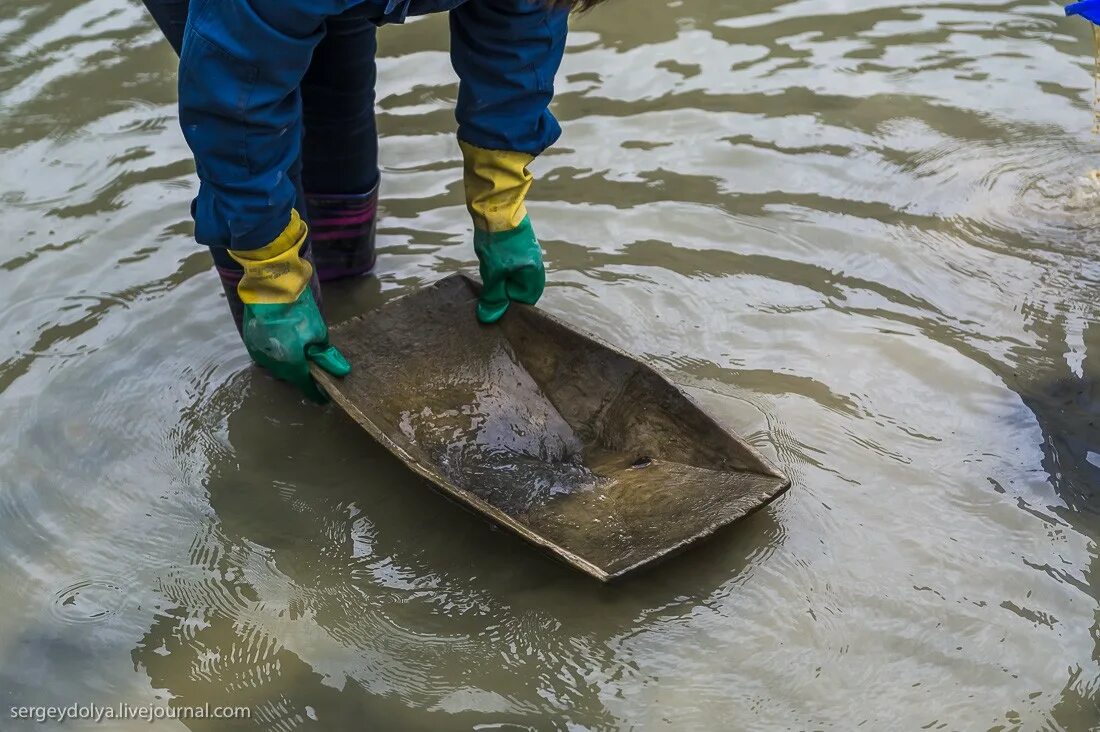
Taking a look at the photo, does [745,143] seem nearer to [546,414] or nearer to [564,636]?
[546,414]

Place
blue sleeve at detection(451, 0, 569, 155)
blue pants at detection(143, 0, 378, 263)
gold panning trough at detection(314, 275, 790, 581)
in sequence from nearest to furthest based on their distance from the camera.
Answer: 1. gold panning trough at detection(314, 275, 790, 581)
2. blue sleeve at detection(451, 0, 569, 155)
3. blue pants at detection(143, 0, 378, 263)

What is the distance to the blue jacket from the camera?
1.99 meters

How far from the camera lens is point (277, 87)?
208 cm

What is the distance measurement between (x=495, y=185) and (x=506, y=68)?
331mm

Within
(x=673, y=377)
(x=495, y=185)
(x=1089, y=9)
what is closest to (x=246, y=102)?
(x=495, y=185)

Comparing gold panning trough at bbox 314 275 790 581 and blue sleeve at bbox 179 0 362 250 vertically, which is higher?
blue sleeve at bbox 179 0 362 250

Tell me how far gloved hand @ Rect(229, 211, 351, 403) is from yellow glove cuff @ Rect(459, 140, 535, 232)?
1.51 ft

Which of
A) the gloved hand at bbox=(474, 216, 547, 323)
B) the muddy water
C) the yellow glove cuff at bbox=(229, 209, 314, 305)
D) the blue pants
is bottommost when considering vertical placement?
the muddy water

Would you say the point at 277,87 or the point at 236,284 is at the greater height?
the point at 277,87

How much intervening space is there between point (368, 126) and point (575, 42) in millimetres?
1777

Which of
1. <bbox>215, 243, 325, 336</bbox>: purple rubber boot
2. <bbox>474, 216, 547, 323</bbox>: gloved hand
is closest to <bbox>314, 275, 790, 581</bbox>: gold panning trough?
<bbox>474, 216, 547, 323</bbox>: gloved hand

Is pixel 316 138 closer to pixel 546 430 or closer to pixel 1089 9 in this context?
pixel 546 430

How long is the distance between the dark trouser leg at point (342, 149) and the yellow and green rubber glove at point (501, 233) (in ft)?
1.22

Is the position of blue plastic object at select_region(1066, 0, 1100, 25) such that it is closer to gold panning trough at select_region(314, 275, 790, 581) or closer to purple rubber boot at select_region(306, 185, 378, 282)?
gold panning trough at select_region(314, 275, 790, 581)
